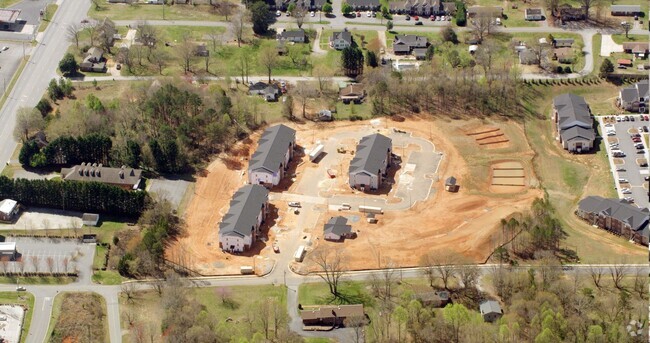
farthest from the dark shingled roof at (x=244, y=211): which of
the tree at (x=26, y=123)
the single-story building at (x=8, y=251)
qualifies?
the tree at (x=26, y=123)

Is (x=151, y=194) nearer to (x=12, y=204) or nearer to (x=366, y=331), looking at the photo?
(x=12, y=204)

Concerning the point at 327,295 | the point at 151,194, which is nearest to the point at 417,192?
the point at 327,295

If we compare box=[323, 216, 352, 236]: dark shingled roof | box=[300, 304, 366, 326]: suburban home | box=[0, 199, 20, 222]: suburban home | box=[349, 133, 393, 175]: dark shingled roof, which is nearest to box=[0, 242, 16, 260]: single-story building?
box=[0, 199, 20, 222]: suburban home

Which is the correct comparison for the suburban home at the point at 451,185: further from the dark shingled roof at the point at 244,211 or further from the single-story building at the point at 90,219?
the single-story building at the point at 90,219

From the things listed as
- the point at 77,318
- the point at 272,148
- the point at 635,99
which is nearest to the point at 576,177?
the point at 635,99

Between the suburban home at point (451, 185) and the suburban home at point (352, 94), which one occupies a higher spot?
the suburban home at point (451, 185)

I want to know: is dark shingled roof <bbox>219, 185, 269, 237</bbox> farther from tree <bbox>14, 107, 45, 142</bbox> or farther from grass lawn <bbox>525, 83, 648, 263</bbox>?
grass lawn <bbox>525, 83, 648, 263</bbox>
